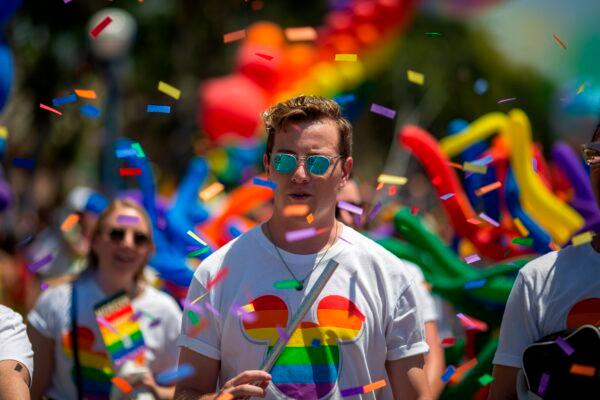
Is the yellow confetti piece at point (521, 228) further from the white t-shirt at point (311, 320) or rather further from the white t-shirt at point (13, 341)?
the white t-shirt at point (13, 341)

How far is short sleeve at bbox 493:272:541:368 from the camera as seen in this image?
3584mm

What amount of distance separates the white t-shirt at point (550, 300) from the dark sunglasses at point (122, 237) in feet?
8.72

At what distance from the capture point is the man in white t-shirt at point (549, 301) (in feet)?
11.6

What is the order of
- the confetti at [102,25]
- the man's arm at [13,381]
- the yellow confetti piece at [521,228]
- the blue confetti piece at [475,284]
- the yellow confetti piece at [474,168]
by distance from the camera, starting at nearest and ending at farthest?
the man's arm at [13,381], the confetti at [102,25], the blue confetti piece at [475,284], the yellow confetti piece at [474,168], the yellow confetti piece at [521,228]

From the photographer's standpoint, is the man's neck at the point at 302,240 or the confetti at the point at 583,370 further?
the man's neck at the point at 302,240

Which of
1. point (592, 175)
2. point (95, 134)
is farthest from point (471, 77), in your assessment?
point (592, 175)

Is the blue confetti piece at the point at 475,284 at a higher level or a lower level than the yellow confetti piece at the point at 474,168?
lower

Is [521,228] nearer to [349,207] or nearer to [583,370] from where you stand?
[349,207]

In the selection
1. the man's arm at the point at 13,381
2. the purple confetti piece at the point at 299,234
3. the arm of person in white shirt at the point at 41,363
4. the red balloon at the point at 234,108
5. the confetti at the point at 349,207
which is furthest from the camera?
the red balloon at the point at 234,108

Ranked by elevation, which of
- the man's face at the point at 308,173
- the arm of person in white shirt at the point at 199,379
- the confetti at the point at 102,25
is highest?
the man's face at the point at 308,173

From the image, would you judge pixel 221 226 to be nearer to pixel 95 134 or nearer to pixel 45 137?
pixel 45 137

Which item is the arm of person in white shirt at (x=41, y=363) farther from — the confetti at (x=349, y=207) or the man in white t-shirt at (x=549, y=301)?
the man in white t-shirt at (x=549, y=301)

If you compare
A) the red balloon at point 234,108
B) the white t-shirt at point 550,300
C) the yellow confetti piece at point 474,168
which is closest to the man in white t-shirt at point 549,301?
the white t-shirt at point 550,300

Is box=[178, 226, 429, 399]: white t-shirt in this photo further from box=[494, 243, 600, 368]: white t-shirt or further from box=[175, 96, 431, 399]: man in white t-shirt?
box=[494, 243, 600, 368]: white t-shirt
